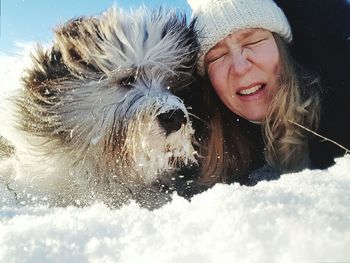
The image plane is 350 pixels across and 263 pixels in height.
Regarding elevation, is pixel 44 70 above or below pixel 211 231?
below

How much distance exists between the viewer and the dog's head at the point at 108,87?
308 cm

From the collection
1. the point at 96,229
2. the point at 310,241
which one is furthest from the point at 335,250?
the point at 96,229

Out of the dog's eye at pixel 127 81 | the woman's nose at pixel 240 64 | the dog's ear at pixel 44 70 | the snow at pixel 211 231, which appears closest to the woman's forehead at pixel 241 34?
the woman's nose at pixel 240 64

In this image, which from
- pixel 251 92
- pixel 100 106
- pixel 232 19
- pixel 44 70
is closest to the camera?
pixel 44 70

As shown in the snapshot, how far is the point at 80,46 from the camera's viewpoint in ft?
10.1

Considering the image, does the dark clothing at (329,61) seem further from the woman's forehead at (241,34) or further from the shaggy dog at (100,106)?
the shaggy dog at (100,106)

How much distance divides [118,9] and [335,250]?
2663 millimetres

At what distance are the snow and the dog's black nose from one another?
1415mm

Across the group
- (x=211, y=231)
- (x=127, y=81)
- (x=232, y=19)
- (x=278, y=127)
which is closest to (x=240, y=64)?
(x=232, y=19)

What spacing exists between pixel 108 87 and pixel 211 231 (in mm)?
2192

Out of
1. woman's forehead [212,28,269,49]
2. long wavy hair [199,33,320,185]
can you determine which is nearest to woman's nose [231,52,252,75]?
woman's forehead [212,28,269,49]

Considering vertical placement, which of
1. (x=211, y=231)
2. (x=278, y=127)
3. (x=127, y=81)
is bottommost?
(x=278, y=127)

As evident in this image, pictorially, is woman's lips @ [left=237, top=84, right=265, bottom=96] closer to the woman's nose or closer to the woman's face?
the woman's face

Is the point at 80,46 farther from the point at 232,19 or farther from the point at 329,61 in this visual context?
the point at 329,61
